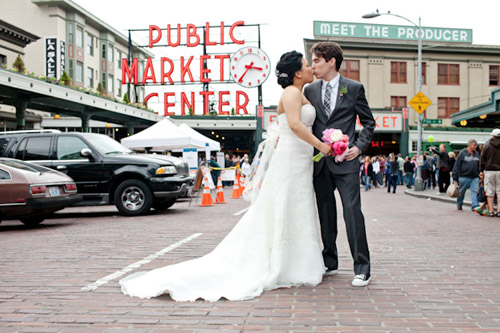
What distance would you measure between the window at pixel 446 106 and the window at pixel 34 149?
40.3 meters

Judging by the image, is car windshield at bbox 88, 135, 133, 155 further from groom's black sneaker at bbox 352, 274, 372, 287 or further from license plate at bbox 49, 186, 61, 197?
groom's black sneaker at bbox 352, 274, 372, 287

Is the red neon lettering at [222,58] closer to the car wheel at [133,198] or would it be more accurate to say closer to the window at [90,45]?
the window at [90,45]

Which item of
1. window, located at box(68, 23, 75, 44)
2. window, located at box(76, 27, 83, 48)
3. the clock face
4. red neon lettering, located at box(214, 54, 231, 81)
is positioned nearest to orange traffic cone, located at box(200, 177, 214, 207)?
the clock face

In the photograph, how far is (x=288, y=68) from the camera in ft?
15.2

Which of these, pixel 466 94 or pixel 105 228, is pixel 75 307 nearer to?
pixel 105 228

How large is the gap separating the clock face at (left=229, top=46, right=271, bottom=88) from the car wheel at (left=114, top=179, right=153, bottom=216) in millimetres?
28827

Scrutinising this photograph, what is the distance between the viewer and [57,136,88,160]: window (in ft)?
39.7

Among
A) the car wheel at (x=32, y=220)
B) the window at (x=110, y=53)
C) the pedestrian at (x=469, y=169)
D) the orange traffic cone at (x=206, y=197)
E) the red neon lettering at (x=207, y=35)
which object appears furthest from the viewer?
the window at (x=110, y=53)

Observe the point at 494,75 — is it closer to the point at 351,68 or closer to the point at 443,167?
the point at 351,68

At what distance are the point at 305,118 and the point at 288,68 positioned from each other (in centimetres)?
49

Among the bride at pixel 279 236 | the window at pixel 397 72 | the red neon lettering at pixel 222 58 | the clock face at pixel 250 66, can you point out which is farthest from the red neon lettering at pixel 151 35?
the bride at pixel 279 236

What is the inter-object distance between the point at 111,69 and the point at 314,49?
49703 mm

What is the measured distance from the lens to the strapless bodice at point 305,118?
4.64 meters

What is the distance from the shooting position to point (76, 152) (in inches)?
476
